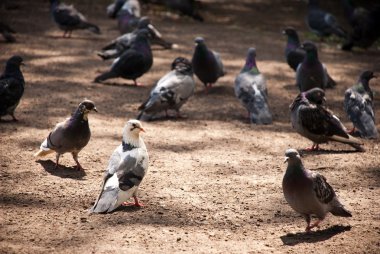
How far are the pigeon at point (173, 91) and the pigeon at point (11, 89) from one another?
5.25ft

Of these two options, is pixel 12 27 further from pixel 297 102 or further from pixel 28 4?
pixel 297 102

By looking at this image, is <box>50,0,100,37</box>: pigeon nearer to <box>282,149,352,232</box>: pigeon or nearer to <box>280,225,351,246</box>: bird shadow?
<box>282,149,352,232</box>: pigeon

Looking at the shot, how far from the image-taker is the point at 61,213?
580 cm

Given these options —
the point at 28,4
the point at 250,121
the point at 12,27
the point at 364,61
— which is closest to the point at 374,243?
the point at 250,121

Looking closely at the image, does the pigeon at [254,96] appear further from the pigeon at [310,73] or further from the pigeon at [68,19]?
the pigeon at [68,19]

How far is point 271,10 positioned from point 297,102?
401 inches

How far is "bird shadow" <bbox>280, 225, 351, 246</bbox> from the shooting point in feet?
17.5

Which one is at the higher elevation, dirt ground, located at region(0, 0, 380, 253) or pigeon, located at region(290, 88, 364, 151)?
pigeon, located at region(290, 88, 364, 151)

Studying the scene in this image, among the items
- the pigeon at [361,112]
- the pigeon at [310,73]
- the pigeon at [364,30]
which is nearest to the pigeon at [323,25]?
the pigeon at [364,30]

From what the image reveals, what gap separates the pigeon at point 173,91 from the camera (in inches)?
358

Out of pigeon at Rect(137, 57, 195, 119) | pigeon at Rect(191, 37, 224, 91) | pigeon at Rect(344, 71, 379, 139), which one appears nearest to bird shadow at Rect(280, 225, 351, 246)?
pigeon at Rect(344, 71, 379, 139)

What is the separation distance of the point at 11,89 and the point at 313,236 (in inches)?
183

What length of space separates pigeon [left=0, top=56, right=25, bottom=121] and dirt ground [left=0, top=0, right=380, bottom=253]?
0.22 metres

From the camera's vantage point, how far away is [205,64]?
10.7 meters
